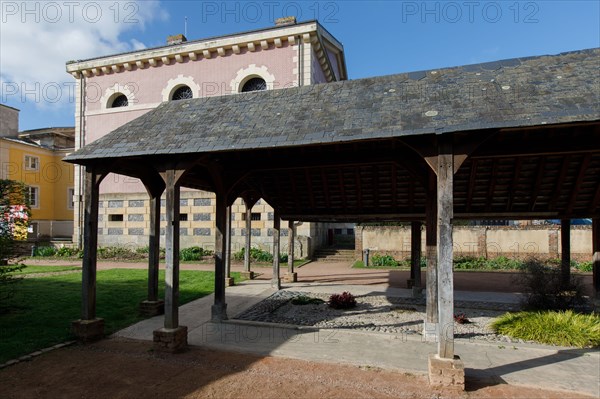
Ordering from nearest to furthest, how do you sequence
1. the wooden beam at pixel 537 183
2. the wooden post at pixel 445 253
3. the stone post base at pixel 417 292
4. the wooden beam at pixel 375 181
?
the wooden post at pixel 445 253, the wooden beam at pixel 537 183, the wooden beam at pixel 375 181, the stone post base at pixel 417 292

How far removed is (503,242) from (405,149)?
15.0 metres


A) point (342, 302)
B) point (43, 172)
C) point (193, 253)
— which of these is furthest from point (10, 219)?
point (43, 172)

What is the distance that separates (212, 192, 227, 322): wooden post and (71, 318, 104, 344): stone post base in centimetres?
229

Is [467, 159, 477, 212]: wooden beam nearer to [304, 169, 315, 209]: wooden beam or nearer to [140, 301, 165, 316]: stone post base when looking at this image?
[304, 169, 315, 209]: wooden beam

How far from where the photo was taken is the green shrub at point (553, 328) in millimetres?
6688

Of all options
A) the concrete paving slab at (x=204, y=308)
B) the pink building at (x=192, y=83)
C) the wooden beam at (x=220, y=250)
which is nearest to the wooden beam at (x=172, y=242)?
the concrete paving slab at (x=204, y=308)

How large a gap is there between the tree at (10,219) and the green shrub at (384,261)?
50.2ft

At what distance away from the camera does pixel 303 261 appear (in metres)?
20.3

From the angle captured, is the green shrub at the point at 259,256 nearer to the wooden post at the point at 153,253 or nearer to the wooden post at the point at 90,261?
the wooden post at the point at 153,253

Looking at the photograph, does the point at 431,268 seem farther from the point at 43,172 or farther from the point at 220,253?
the point at 43,172

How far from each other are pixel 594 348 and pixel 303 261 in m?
14.7

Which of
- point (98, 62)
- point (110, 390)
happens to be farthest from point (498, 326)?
point (98, 62)

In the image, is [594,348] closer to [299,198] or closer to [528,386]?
[528,386]

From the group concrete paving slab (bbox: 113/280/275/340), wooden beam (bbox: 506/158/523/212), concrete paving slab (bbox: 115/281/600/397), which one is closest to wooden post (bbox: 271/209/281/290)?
concrete paving slab (bbox: 113/280/275/340)
